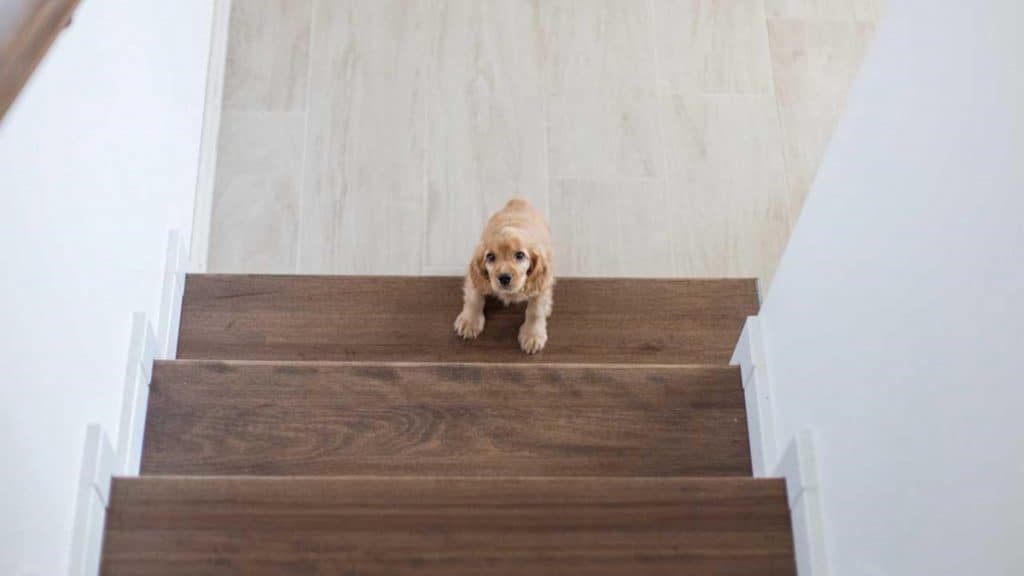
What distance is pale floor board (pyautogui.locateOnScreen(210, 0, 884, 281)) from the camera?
2889 mm

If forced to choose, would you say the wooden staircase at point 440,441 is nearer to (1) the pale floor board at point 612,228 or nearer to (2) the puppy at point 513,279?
(2) the puppy at point 513,279

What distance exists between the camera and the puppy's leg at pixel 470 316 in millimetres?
2391

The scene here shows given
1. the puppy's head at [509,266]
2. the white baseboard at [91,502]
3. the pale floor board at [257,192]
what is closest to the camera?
the white baseboard at [91,502]

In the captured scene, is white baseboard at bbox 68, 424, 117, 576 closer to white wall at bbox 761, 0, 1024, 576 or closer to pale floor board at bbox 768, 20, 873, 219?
white wall at bbox 761, 0, 1024, 576

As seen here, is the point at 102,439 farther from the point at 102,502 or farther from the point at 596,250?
the point at 596,250

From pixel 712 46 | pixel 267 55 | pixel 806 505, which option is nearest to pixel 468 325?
pixel 806 505

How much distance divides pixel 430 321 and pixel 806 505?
1018 millimetres

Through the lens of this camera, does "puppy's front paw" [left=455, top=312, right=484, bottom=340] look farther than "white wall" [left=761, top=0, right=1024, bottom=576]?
Yes

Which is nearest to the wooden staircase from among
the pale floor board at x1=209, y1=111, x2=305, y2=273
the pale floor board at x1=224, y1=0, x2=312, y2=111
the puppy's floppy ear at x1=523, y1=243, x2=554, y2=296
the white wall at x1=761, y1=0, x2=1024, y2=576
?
the puppy's floppy ear at x1=523, y1=243, x2=554, y2=296

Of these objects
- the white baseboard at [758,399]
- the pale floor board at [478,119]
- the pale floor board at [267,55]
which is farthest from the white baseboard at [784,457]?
the pale floor board at [267,55]

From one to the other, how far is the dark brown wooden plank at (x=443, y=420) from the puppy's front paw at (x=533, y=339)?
0.32 meters

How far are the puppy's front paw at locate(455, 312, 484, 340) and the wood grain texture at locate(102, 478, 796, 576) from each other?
2.44 ft

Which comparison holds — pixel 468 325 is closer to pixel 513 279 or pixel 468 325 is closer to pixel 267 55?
pixel 513 279

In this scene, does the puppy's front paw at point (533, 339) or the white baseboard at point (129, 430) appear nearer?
the white baseboard at point (129, 430)
